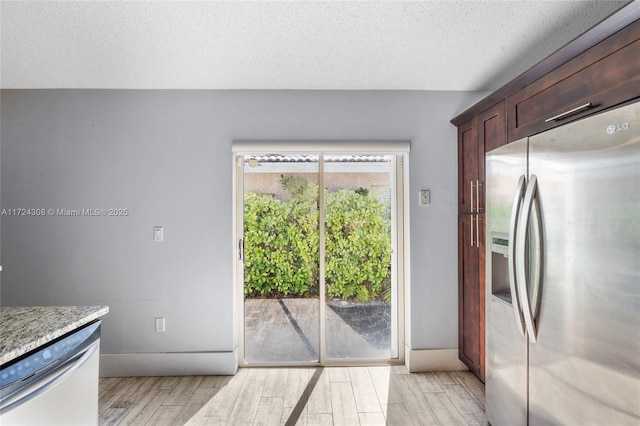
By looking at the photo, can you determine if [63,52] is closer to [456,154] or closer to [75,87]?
[75,87]

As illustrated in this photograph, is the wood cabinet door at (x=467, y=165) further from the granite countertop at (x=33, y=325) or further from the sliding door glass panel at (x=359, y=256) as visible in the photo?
the granite countertop at (x=33, y=325)

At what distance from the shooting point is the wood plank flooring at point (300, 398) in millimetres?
2311

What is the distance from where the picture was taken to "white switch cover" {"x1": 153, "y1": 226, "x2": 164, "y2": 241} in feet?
9.82

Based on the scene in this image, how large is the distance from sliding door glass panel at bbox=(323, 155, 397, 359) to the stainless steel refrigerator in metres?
1.29

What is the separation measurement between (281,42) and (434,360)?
2.73m

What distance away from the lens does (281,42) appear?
2.21m

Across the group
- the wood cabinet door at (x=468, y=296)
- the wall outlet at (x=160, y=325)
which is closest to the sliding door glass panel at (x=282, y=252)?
the wall outlet at (x=160, y=325)

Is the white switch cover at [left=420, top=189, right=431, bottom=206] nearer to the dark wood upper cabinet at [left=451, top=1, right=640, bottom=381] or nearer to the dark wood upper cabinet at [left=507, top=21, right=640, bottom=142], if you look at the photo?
the dark wood upper cabinet at [left=451, top=1, right=640, bottom=381]

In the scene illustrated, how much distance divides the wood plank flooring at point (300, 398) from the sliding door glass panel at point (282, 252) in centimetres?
33

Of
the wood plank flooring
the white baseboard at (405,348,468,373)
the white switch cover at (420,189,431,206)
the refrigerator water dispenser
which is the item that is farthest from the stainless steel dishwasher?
the white switch cover at (420,189,431,206)

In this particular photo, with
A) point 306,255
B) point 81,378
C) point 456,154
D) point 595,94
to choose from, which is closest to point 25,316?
point 81,378

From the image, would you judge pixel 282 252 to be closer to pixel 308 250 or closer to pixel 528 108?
pixel 308 250

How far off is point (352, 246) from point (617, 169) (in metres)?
2.13

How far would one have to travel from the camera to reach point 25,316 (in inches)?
57.2
